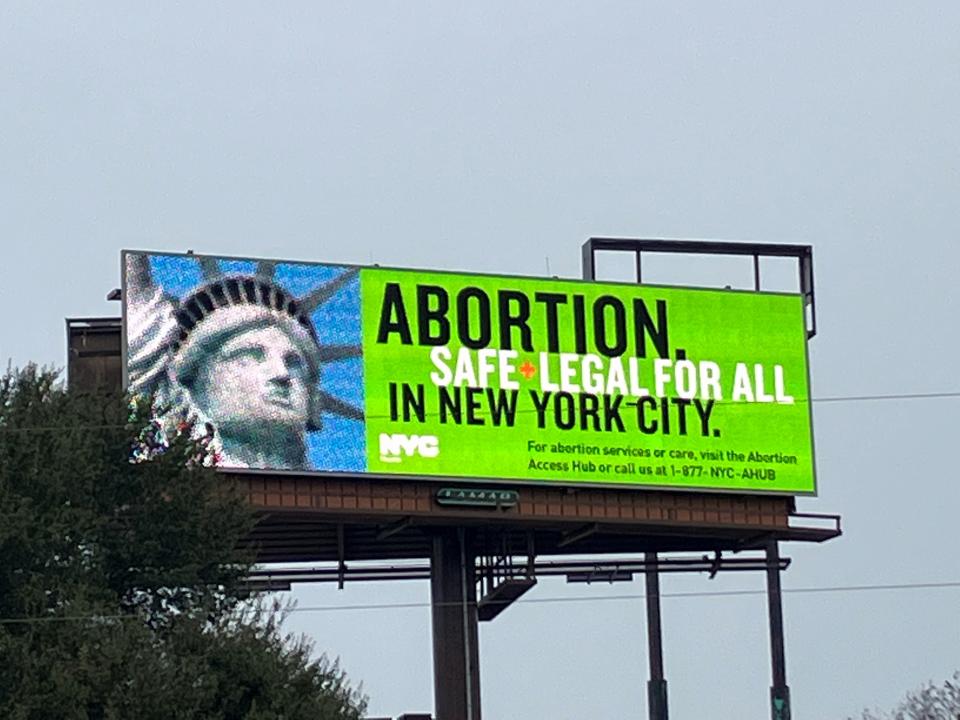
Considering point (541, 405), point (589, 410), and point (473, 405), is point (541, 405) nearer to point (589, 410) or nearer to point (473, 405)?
point (589, 410)

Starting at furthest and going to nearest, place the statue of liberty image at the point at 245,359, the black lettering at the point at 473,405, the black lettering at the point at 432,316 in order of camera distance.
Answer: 1. the black lettering at the point at 432,316
2. the black lettering at the point at 473,405
3. the statue of liberty image at the point at 245,359

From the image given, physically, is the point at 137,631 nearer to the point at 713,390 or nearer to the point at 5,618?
the point at 5,618

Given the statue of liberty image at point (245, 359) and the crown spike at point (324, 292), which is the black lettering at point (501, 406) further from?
the crown spike at point (324, 292)

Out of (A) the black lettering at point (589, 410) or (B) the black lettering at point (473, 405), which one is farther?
(A) the black lettering at point (589, 410)

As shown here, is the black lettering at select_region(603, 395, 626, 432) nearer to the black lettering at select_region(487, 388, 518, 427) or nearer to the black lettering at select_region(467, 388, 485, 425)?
the black lettering at select_region(487, 388, 518, 427)

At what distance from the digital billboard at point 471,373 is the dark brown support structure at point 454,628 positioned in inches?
65.9

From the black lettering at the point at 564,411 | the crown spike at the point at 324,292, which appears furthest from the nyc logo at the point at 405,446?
the crown spike at the point at 324,292

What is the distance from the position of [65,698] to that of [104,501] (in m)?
4.78

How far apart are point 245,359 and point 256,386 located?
1.57 feet

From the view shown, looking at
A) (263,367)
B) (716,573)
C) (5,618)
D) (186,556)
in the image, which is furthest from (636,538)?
(5,618)

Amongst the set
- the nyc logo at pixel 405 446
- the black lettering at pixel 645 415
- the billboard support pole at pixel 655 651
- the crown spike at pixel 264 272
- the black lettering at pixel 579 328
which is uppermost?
the crown spike at pixel 264 272

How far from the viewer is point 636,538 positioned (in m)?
49.8

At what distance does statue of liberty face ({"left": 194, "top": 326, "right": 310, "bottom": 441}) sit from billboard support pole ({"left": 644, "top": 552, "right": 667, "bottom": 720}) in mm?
7314

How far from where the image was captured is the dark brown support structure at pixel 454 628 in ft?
156
